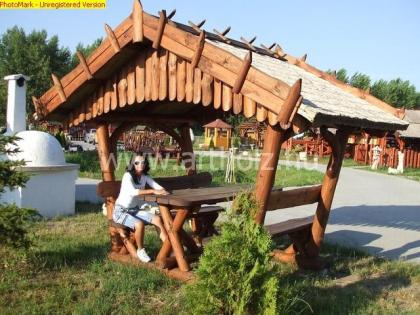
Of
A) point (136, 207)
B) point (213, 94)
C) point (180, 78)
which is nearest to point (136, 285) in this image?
point (136, 207)

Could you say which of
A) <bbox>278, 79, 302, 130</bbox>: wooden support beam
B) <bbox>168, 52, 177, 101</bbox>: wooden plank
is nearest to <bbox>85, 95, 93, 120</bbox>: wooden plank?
<bbox>168, 52, 177, 101</bbox>: wooden plank

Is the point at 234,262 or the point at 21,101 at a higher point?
the point at 21,101

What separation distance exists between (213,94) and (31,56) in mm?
46651

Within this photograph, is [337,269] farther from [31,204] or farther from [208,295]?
[31,204]

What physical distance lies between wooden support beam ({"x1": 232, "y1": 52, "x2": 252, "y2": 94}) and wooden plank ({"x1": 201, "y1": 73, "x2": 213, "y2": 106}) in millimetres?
430

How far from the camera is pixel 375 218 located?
11.3 meters

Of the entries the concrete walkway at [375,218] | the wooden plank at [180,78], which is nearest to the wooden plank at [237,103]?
the wooden plank at [180,78]

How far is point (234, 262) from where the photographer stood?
389 centimetres

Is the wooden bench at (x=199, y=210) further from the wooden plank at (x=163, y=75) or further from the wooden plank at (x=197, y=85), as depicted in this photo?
the wooden plank at (x=197, y=85)

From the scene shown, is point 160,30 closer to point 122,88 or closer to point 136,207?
point 122,88

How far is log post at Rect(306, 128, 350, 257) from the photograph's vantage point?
19.7ft

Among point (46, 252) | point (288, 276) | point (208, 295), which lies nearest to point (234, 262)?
point (208, 295)

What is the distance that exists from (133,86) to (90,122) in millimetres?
1239

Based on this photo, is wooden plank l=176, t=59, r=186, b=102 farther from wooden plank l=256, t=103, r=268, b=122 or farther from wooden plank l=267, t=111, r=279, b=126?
wooden plank l=267, t=111, r=279, b=126
